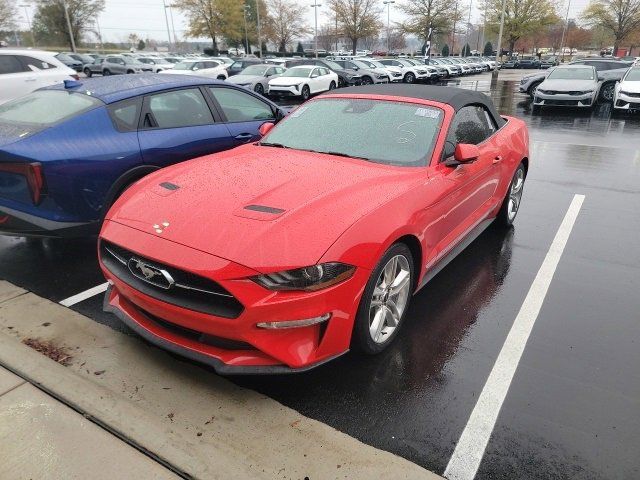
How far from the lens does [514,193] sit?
17.6 ft

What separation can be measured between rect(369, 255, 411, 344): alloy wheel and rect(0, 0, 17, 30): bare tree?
76.9m

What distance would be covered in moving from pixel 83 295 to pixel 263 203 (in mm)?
1955

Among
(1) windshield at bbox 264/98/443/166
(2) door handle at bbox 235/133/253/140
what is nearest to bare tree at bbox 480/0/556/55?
(2) door handle at bbox 235/133/253/140

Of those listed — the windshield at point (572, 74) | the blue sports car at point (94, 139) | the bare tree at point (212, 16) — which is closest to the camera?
the blue sports car at point (94, 139)

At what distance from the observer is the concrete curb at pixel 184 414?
2238mm

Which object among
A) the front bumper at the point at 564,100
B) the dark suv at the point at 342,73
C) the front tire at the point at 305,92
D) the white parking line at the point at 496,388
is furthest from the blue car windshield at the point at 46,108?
the dark suv at the point at 342,73

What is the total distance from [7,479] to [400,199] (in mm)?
2426

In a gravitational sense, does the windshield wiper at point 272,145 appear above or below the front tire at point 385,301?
above

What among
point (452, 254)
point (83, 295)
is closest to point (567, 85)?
point (452, 254)

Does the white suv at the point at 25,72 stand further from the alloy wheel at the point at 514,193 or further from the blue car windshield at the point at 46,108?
the alloy wheel at the point at 514,193

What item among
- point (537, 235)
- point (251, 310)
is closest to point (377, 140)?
point (251, 310)

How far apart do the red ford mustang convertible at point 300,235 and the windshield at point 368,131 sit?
12 mm

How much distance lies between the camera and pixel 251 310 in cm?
238

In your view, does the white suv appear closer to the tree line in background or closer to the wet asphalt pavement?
the wet asphalt pavement
